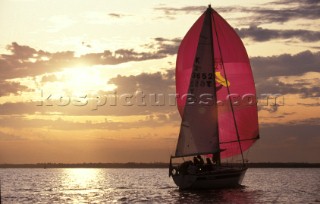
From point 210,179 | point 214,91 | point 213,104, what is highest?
point 214,91

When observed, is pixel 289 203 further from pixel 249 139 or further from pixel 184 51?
pixel 184 51

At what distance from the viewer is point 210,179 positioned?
4609cm

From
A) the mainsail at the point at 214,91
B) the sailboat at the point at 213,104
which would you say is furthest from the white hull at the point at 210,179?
the mainsail at the point at 214,91

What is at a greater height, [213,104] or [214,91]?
[214,91]

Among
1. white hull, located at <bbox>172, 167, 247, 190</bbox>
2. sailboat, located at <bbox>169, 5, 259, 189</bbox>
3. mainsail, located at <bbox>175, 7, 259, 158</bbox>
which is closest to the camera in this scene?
white hull, located at <bbox>172, 167, 247, 190</bbox>

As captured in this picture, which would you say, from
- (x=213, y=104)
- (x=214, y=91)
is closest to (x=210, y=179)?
(x=213, y=104)

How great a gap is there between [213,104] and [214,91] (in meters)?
1.14

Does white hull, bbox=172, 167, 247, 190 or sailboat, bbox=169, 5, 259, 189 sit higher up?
sailboat, bbox=169, 5, 259, 189

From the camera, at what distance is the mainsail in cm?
4831

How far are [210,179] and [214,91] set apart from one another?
25.8ft

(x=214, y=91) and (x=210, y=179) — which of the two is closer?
(x=210, y=179)

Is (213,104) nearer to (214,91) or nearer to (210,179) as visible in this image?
(214,91)

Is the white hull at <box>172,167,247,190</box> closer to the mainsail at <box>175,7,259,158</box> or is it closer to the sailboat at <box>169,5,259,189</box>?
the sailboat at <box>169,5,259,189</box>

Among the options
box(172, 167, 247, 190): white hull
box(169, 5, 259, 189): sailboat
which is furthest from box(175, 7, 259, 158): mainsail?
box(172, 167, 247, 190): white hull
